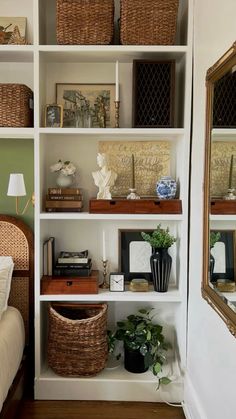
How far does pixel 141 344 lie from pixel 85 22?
198 cm

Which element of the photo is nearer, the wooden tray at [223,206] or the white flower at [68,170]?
the wooden tray at [223,206]

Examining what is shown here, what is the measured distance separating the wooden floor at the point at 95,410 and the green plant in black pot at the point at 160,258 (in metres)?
0.71

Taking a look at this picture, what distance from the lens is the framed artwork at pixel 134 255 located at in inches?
113

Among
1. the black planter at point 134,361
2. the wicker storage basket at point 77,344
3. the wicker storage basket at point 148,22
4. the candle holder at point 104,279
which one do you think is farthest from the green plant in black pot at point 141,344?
the wicker storage basket at point 148,22

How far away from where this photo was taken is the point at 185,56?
2.57 m

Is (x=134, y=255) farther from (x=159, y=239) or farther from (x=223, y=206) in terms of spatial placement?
(x=223, y=206)

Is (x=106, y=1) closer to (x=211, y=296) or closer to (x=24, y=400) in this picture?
(x=211, y=296)

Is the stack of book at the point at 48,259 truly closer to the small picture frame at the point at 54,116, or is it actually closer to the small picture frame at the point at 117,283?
the small picture frame at the point at 117,283

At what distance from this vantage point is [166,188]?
264cm

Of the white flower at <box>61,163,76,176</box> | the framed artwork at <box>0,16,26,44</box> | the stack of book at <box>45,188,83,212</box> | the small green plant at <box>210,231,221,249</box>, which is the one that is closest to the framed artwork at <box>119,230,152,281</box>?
the stack of book at <box>45,188,83,212</box>

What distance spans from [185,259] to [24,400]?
1.32m

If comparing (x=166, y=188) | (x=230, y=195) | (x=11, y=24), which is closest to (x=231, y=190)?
(x=230, y=195)

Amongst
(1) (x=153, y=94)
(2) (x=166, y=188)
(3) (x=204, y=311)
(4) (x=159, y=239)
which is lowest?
(3) (x=204, y=311)

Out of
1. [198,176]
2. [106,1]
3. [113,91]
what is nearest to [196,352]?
[198,176]
